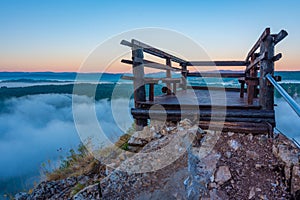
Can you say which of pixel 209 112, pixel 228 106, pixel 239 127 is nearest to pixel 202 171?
pixel 239 127

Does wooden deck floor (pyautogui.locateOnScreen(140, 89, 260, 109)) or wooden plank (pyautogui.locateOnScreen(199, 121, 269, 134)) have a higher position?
wooden deck floor (pyautogui.locateOnScreen(140, 89, 260, 109))

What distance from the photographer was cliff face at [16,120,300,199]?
2.06m

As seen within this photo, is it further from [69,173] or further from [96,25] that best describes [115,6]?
[69,173]

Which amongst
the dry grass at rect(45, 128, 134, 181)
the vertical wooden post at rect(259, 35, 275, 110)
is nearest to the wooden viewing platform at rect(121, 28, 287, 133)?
the vertical wooden post at rect(259, 35, 275, 110)

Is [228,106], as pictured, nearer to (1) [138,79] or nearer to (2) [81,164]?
(1) [138,79]

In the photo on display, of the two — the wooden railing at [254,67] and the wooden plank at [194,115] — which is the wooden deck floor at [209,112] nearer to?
the wooden plank at [194,115]

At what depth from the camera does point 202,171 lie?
233cm

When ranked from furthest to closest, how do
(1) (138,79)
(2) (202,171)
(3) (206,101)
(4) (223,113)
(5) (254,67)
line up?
(5) (254,67)
(3) (206,101)
(1) (138,79)
(4) (223,113)
(2) (202,171)

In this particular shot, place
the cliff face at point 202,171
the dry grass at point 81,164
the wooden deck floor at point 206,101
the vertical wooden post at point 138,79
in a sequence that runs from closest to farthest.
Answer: the cliff face at point 202,171 < the dry grass at point 81,164 < the wooden deck floor at point 206,101 < the vertical wooden post at point 138,79

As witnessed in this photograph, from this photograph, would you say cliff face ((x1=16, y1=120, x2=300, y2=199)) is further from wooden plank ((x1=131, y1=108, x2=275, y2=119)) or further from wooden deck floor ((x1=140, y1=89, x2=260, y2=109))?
wooden deck floor ((x1=140, y1=89, x2=260, y2=109))

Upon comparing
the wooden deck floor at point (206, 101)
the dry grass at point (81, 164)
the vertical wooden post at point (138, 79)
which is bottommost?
the dry grass at point (81, 164)

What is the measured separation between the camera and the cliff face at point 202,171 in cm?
206

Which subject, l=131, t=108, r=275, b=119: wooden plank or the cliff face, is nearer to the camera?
the cliff face

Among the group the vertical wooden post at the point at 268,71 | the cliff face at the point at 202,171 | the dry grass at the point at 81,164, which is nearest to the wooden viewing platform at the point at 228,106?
the vertical wooden post at the point at 268,71
